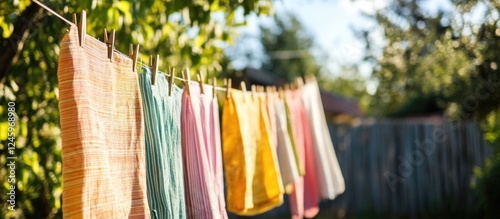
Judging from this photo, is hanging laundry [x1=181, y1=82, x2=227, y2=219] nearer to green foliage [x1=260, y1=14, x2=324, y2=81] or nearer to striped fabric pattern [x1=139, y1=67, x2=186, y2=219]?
striped fabric pattern [x1=139, y1=67, x2=186, y2=219]

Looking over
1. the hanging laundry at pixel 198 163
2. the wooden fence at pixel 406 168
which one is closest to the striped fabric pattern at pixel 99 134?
the hanging laundry at pixel 198 163

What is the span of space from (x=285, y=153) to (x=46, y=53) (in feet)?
5.39

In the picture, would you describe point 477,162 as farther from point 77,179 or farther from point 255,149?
point 77,179

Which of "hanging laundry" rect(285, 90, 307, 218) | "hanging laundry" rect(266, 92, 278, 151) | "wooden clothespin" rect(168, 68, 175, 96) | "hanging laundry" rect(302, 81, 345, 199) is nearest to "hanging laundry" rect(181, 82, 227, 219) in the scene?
"wooden clothespin" rect(168, 68, 175, 96)

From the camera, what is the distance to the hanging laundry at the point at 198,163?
3.03 m

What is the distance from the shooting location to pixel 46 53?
3.83 metres

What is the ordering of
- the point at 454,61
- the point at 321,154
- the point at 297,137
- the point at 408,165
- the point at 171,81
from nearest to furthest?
the point at 171,81 → the point at 297,137 → the point at 321,154 → the point at 454,61 → the point at 408,165

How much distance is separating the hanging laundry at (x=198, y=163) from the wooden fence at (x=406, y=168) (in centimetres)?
539

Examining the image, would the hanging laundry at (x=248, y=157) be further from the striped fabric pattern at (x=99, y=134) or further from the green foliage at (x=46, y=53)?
the striped fabric pattern at (x=99, y=134)

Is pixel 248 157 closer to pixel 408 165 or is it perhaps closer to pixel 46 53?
pixel 46 53

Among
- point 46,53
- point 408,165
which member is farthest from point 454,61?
point 46,53

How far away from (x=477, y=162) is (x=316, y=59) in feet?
61.9

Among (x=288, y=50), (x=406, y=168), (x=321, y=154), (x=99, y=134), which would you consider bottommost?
(x=406, y=168)

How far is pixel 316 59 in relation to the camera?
88.3 feet
